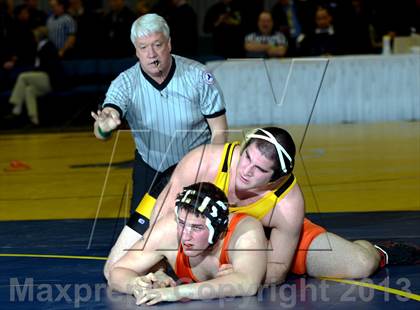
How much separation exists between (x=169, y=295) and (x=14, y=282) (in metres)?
1.15

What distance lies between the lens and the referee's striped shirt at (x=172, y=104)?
7.15 metres

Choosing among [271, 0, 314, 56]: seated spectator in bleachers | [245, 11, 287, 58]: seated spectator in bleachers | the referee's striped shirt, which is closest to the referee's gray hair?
the referee's striped shirt

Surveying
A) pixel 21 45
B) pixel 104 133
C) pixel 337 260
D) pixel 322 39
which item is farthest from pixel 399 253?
pixel 21 45

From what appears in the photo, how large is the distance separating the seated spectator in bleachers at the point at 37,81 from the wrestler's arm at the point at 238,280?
10.6 meters

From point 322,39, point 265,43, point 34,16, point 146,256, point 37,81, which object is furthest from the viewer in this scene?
point 34,16

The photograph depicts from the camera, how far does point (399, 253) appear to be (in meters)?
6.76

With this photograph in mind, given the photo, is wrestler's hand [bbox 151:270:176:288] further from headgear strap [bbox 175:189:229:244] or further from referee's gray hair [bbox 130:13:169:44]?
referee's gray hair [bbox 130:13:169:44]

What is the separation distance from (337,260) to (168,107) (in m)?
1.54

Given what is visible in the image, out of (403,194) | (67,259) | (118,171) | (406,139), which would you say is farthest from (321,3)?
(67,259)

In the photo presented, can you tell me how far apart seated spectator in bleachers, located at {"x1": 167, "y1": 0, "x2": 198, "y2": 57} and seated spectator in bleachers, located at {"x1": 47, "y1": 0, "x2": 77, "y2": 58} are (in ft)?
5.79

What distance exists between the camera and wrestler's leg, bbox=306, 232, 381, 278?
6.40 meters

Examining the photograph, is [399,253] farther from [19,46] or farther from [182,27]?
[19,46]

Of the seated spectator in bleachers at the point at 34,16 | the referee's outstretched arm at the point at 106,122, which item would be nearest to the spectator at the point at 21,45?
the seated spectator in bleachers at the point at 34,16

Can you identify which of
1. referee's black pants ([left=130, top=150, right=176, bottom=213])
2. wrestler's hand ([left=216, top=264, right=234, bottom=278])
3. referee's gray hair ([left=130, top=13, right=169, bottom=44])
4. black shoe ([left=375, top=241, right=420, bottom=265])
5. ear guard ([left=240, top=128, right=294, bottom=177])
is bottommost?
black shoe ([left=375, top=241, right=420, bottom=265])
